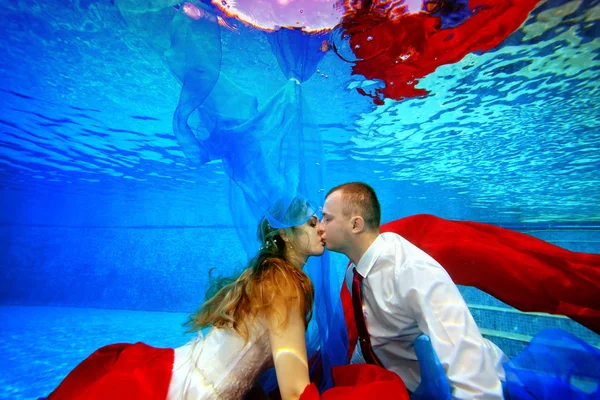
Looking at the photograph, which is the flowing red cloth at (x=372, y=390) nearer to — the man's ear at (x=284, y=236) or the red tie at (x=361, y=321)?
the red tie at (x=361, y=321)

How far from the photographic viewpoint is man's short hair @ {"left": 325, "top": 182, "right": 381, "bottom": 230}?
3119 millimetres

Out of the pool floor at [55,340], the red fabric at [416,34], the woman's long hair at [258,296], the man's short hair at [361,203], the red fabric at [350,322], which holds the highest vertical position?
the red fabric at [416,34]

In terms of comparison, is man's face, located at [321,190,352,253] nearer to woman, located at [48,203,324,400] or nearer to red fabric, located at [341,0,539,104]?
woman, located at [48,203,324,400]

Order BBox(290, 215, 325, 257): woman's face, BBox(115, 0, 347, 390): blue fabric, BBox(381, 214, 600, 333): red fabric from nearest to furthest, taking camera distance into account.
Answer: BBox(115, 0, 347, 390): blue fabric, BBox(290, 215, 325, 257): woman's face, BBox(381, 214, 600, 333): red fabric

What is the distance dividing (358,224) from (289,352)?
1410 mm

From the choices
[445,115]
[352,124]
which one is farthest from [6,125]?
[445,115]

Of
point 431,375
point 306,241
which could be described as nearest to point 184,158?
point 306,241

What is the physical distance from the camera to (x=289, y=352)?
7.34 ft

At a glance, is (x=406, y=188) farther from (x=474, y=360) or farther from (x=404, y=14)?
(x=474, y=360)

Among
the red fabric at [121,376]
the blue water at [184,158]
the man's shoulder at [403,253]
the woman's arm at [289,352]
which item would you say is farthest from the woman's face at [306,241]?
the blue water at [184,158]

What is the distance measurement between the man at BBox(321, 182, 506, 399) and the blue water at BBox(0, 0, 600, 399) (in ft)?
10.1

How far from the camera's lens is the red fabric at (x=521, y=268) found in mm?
3496

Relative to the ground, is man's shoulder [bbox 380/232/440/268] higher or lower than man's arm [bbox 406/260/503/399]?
higher

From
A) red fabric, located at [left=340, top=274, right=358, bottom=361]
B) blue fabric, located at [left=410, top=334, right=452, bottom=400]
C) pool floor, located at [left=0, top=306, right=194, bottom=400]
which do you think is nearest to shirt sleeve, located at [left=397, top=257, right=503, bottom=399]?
blue fabric, located at [left=410, top=334, right=452, bottom=400]
